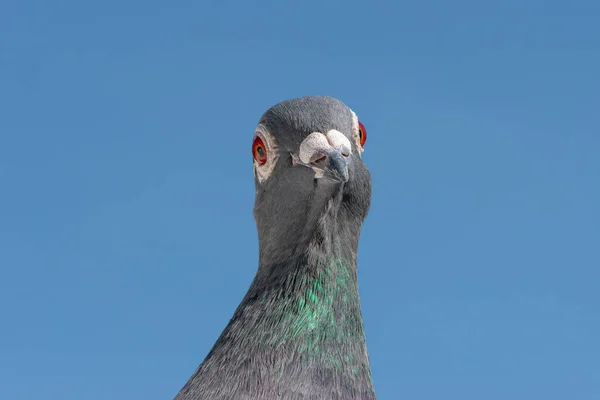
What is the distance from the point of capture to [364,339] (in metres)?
7.99

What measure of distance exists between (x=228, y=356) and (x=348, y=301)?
1.07m

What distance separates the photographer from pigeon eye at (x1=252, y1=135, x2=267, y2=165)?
27.1 feet

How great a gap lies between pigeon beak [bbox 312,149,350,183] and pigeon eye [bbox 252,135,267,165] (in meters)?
0.71

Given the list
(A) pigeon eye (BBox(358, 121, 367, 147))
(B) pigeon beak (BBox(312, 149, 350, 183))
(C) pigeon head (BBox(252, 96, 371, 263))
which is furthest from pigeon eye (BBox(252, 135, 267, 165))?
(A) pigeon eye (BBox(358, 121, 367, 147))

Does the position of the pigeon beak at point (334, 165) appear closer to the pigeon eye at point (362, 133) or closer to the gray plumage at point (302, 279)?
the gray plumage at point (302, 279)

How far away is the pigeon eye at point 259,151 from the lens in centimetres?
826

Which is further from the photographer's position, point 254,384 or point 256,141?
point 256,141

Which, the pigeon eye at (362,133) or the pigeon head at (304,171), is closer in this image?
the pigeon head at (304,171)

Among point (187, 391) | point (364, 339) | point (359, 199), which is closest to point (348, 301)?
point (364, 339)

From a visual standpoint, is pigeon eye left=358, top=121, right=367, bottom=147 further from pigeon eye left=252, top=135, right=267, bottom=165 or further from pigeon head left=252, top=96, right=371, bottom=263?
pigeon eye left=252, top=135, right=267, bottom=165

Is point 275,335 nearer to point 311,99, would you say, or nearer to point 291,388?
point 291,388

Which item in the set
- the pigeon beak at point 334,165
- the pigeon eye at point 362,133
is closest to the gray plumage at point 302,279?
the pigeon beak at point 334,165

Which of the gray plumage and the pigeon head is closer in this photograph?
the gray plumage

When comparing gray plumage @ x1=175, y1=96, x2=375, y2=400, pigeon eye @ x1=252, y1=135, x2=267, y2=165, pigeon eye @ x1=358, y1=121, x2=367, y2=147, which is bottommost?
gray plumage @ x1=175, y1=96, x2=375, y2=400
